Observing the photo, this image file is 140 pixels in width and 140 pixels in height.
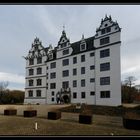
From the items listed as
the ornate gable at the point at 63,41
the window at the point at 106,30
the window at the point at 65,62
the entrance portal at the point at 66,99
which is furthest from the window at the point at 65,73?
the window at the point at 106,30

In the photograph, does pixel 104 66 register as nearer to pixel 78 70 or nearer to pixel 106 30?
pixel 106 30

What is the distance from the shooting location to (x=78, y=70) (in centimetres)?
5494

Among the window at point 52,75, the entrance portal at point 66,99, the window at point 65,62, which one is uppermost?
the window at point 65,62

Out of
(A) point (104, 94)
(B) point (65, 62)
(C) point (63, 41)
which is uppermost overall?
Answer: (C) point (63, 41)

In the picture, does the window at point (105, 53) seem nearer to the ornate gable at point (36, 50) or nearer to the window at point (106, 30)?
the window at point (106, 30)

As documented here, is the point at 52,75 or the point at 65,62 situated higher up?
the point at 65,62

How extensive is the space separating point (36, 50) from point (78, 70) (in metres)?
19.3

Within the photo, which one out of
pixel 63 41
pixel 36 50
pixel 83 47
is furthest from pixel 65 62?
pixel 36 50

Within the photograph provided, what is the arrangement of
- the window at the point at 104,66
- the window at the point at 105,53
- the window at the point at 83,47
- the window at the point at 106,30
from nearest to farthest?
the window at the point at 104,66, the window at the point at 105,53, the window at the point at 106,30, the window at the point at 83,47

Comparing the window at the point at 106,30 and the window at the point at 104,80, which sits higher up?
the window at the point at 106,30

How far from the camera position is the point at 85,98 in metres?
52.2

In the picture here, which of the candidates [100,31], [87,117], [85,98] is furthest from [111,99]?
[87,117]

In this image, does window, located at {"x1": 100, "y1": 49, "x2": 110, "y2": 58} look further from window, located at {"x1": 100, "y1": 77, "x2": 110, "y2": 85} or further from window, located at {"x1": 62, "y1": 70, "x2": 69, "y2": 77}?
window, located at {"x1": 62, "y1": 70, "x2": 69, "y2": 77}

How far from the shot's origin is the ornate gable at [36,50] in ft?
222
